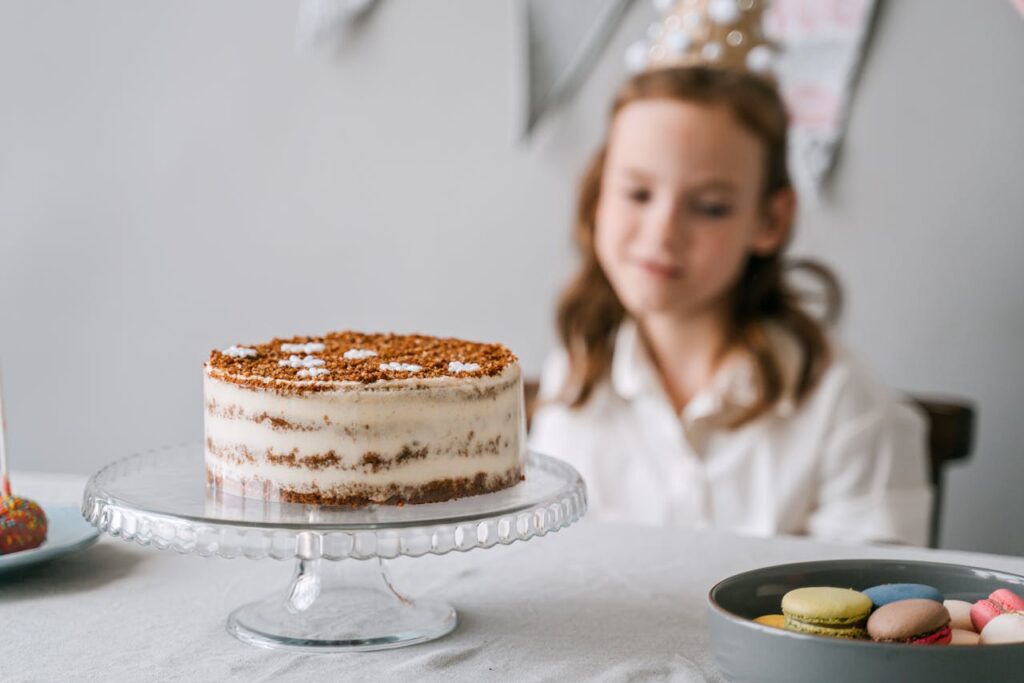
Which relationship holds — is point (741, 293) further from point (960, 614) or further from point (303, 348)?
point (960, 614)

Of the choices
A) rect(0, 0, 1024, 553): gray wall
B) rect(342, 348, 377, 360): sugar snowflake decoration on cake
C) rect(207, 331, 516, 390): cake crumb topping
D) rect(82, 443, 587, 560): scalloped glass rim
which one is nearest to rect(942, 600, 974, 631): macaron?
rect(82, 443, 587, 560): scalloped glass rim

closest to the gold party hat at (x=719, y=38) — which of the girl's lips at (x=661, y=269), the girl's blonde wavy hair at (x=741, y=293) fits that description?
the girl's blonde wavy hair at (x=741, y=293)

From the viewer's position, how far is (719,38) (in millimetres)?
1929

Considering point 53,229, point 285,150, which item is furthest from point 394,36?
point 53,229

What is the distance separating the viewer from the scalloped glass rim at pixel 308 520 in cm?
83

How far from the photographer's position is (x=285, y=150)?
262 cm

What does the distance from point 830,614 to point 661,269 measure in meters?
Result: 1.10

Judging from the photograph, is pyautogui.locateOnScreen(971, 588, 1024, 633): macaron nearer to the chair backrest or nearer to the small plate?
the small plate

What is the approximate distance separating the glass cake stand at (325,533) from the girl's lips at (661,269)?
2.50 feet

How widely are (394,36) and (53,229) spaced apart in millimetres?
948

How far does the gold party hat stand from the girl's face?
126 millimetres

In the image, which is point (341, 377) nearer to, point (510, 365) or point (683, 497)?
point (510, 365)

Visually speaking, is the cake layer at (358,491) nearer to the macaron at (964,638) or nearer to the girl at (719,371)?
the macaron at (964,638)

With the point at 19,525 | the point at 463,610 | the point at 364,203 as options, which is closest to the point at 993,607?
the point at 463,610
